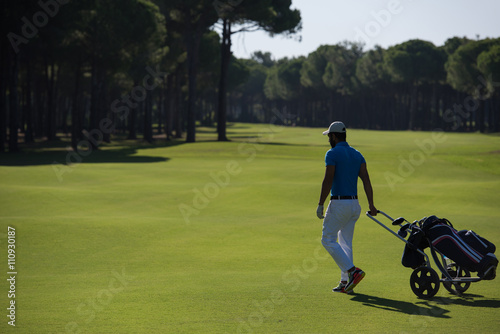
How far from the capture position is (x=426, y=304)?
8.65m

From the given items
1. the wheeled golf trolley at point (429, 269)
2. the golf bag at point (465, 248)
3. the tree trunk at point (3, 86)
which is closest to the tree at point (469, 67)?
the tree trunk at point (3, 86)

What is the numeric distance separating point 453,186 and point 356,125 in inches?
5245

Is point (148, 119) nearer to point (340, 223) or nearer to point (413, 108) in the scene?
point (340, 223)

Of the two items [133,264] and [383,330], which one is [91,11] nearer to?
[133,264]

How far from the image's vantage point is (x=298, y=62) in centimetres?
16812

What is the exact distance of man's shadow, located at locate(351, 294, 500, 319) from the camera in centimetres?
809

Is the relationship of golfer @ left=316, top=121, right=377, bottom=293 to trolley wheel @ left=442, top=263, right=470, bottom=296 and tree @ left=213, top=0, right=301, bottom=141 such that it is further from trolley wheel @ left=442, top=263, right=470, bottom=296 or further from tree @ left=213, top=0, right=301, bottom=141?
tree @ left=213, top=0, right=301, bottom=141

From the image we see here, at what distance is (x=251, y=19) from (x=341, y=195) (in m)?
54.8

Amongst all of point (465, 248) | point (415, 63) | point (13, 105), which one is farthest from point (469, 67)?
point (465, 248)

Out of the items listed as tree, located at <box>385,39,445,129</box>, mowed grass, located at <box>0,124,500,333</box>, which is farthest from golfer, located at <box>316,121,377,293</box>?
tree, located at <box>385,39,445,129</box>

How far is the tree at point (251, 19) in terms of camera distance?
60.2 meters

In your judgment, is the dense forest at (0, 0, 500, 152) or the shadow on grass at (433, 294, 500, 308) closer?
the shadow on grass at (433, 294, 500, 308)

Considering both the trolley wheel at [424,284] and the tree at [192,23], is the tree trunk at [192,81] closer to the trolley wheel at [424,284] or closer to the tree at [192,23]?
the tree at [192,23]

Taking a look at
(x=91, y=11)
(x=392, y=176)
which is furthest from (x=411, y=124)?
(x=392, y=176)
